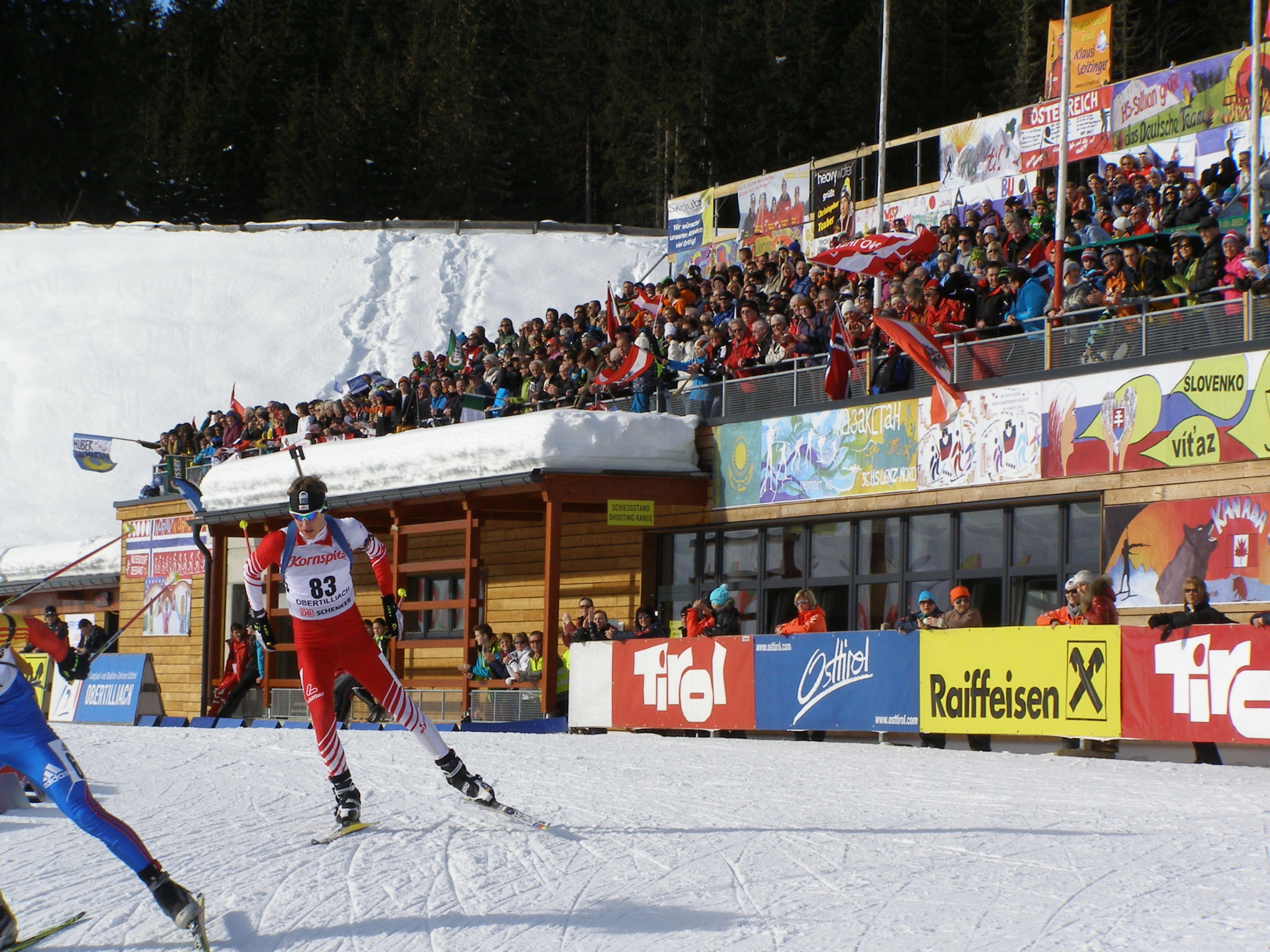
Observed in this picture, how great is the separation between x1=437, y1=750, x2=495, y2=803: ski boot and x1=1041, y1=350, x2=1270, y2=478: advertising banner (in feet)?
26.6

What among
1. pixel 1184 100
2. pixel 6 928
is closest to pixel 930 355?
pixel 1184 100

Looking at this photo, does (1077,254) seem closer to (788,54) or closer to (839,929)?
(839,929)

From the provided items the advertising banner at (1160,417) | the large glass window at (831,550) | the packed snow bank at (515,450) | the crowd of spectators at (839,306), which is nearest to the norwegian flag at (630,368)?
the crowd of spectators at (839,306)

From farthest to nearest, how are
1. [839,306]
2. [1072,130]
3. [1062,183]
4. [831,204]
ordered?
[831,204]
[1072,130]
[839,306]
[1062,183]

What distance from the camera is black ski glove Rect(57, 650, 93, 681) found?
6.26 meters

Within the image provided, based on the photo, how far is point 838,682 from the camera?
13.4 m

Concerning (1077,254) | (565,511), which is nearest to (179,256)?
(565,511)

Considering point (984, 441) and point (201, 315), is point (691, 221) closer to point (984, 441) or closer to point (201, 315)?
point (984, 441)

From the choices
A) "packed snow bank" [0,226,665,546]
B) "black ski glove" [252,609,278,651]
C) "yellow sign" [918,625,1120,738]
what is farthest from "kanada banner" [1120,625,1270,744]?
"packed snow bank" [0,226,665,546]

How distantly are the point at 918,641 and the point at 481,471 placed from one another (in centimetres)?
716

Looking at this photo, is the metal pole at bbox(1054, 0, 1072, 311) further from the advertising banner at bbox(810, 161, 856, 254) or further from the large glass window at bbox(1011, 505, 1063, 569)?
the advertising banner at bbox(810, 161, 856, 254)

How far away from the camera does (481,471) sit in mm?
18422

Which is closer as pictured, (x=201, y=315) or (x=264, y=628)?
(x=264, y=628)

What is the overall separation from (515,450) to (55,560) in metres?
15.0
